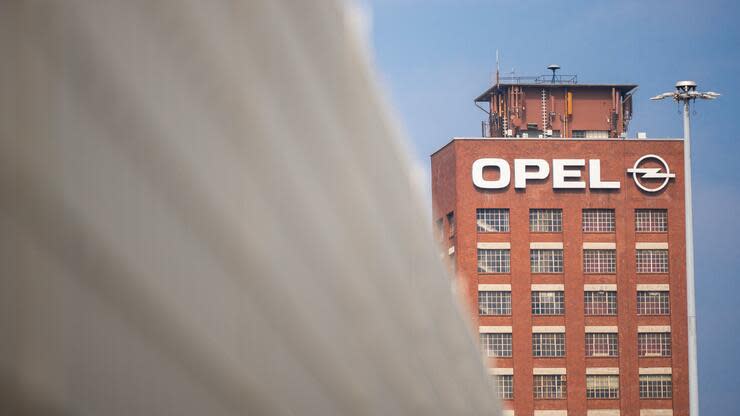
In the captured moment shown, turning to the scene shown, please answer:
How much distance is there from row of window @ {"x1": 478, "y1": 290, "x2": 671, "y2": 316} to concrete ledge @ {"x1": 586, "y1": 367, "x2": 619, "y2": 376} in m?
3.03

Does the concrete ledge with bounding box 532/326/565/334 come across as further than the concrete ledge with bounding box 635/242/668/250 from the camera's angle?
No

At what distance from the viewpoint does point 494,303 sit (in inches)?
2499

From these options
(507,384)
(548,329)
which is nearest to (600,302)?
(548,329)

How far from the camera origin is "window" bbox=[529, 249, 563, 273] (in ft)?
210

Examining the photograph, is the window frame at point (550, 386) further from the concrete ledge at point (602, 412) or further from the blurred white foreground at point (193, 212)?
the blurred white foreground at point (193, 212)

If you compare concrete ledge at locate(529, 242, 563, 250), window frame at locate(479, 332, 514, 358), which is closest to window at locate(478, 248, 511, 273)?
concrete ledge at locate(529, 242, 563, 250)

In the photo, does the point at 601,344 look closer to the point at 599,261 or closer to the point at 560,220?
the point at 599,261

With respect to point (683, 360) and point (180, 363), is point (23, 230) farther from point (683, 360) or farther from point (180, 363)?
point (683, 360)

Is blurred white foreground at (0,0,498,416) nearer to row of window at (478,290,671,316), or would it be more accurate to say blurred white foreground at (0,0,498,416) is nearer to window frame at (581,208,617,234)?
row of window at (478,290,671,316)

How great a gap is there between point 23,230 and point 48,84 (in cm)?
18

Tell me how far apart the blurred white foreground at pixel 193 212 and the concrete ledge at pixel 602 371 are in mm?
62052

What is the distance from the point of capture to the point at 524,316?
207 ft

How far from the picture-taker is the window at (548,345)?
207 ft

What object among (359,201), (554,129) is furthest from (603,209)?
(359,201)
